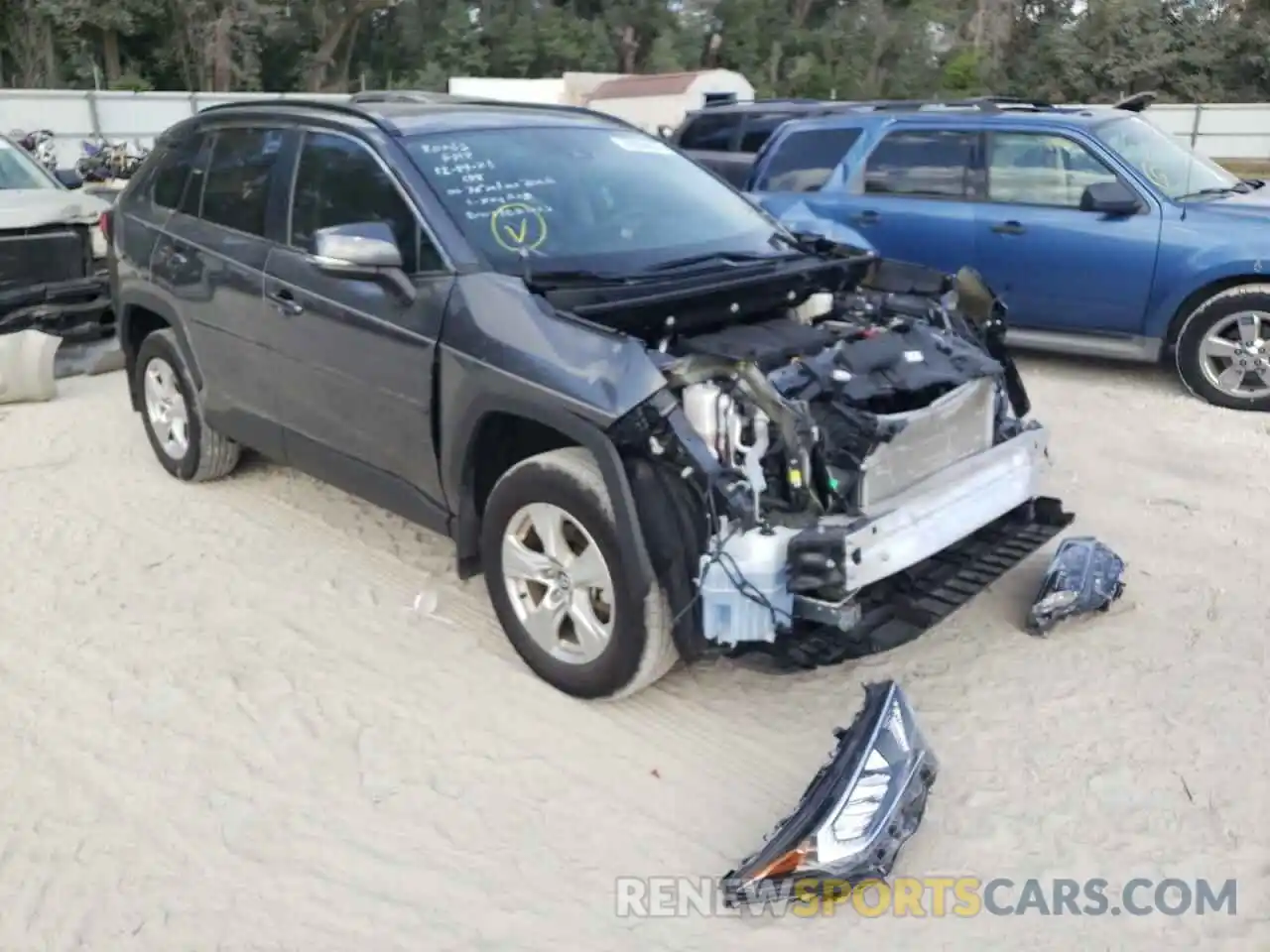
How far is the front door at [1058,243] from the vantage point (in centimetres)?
749

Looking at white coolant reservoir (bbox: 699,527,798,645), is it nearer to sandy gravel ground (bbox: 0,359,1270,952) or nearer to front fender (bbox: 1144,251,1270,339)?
sandy gravel ground (bbox: 0,359,1270,952)

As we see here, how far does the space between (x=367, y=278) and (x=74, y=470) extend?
3.14m

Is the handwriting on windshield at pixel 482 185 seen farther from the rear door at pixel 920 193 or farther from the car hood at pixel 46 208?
the car hood at pixel 46 208

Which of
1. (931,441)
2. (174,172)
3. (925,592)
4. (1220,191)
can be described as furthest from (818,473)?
(1220,191)

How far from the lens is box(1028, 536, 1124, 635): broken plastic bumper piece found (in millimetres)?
4430

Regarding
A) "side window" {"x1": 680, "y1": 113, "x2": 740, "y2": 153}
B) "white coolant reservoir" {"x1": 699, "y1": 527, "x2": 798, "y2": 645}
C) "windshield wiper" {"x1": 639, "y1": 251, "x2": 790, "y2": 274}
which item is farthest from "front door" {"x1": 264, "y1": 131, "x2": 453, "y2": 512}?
"side window" {"x1": 680, "y1": 113, "x2": 740, "y2": 153}

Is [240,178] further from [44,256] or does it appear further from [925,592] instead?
[44,256]

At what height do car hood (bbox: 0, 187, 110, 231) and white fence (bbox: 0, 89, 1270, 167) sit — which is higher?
car hood (bbox: 0, 187, 110, 231)

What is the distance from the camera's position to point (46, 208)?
898 cm

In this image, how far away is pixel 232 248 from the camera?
5199 millimetres

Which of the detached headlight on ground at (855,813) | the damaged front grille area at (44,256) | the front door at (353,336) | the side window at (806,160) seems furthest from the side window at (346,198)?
the side window at (806,160)

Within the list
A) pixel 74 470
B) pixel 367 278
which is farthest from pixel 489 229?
pixel 74 470

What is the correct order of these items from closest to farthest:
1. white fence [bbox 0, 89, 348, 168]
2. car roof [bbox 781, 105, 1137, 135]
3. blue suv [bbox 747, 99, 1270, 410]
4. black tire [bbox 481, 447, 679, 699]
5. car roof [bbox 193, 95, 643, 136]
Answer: black tire [bbox 481, 447, 679, 699] < car roof [bbox 193, 95, 643, 136] < blue suv [bbox 747, 99, 1270, 410] < car roof [bbox 781, 105, 1137, 135] < white fence [bbox 0, 89, 348, 168]

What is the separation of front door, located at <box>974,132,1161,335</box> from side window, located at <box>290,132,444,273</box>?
4.86m
